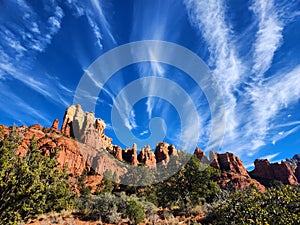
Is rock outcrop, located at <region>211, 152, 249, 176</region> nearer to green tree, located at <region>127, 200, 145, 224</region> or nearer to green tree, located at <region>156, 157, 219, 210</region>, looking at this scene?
green tree, located at <region>156, 157, 219, 210</region>

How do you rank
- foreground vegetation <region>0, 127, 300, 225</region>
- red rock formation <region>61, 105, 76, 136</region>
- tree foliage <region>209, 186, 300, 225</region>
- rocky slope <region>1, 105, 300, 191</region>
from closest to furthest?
tree foliage <region>209, 186, 300, 225</region> < foreground vegetation <region>0, 127, 300, 225</region> < rocky slope <region>1, 105, 300, 191</region> < red rock formation <region>61, 105, 76, 136</region>

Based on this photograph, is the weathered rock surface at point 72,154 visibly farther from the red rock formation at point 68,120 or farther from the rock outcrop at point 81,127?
the red rock formation at point 68,120

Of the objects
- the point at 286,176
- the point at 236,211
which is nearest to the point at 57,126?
the point at 236,211

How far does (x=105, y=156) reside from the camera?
340ft

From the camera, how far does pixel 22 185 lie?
1032cm

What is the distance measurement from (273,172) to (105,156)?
323 feet

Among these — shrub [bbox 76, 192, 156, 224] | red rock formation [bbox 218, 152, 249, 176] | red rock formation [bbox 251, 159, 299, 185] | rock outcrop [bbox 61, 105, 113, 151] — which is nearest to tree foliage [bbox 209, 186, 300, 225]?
shrub [bbox 76, 192, 156, 224]

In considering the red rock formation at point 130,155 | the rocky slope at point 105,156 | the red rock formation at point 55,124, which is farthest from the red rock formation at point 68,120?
the red rock formation at point 130,155

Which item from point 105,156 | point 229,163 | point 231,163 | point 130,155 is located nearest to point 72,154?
point 105,156

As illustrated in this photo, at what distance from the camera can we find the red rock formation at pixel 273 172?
116750 mm

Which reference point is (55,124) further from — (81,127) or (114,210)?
(114,210)

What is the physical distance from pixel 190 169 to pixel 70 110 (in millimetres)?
114052

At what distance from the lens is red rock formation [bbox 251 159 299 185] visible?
383ft

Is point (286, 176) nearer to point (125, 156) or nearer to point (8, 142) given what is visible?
point (125, 156)
